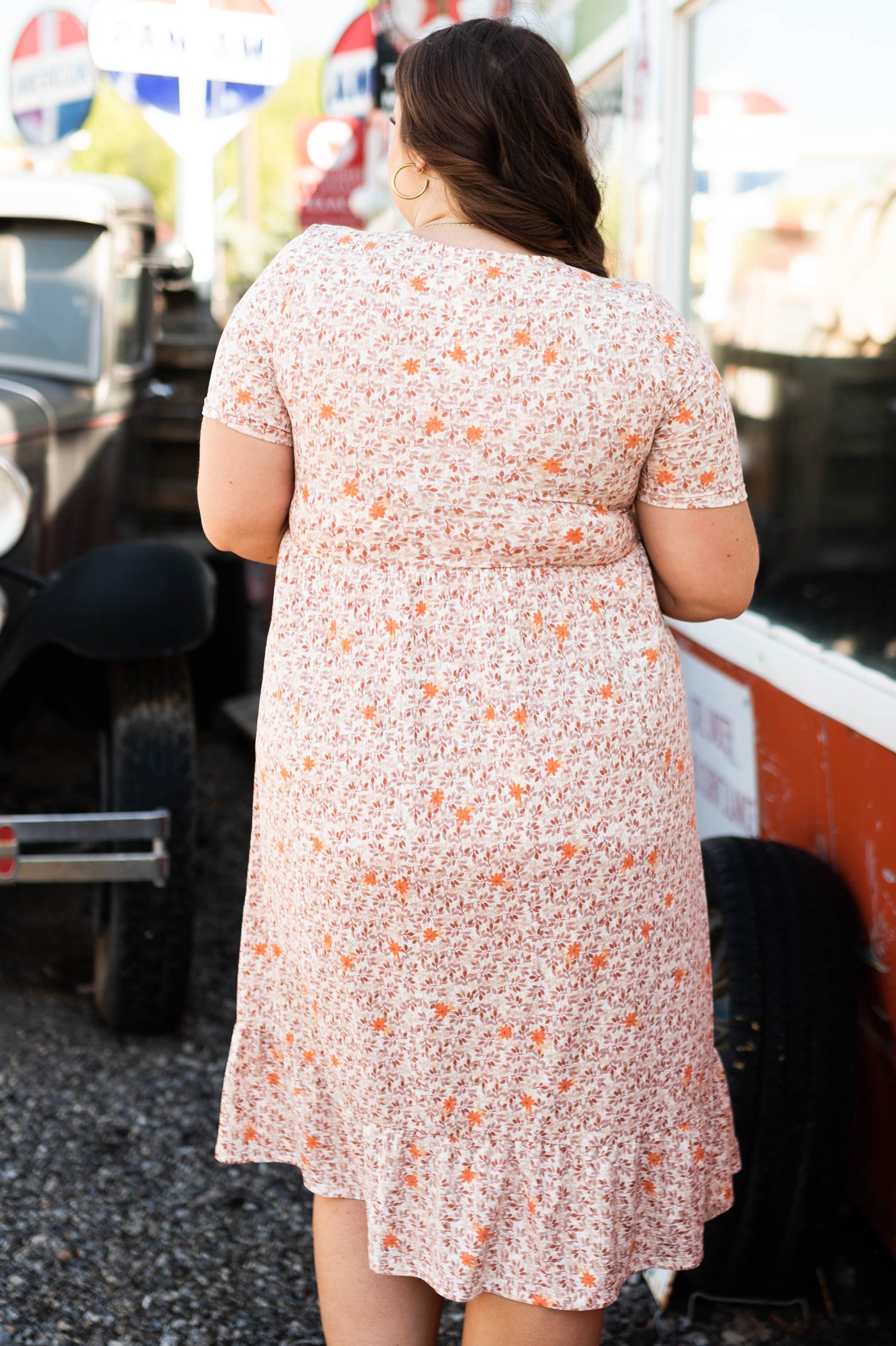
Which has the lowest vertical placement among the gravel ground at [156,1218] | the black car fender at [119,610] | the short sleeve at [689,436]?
the gravel ground at [156,1218]

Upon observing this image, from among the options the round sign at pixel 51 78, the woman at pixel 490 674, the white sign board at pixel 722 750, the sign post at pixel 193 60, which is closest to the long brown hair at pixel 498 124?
the woman at pixel 490 674

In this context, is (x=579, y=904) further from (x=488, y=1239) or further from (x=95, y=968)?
(x=95, y=968)

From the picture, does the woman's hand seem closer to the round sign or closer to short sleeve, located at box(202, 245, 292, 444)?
short sleeve, located at box(202, 245, 292, 444)

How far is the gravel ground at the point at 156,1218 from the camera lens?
225 centimetres

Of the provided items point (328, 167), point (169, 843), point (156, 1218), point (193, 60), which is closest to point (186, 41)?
point (193, 60)

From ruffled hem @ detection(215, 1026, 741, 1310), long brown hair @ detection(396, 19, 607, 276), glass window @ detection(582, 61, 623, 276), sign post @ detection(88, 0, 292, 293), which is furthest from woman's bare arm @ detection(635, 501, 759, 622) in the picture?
sign post @ detection(88, 0, 292, 293)

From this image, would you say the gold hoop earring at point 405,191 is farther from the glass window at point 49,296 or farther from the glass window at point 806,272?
the glass window at point 49,296

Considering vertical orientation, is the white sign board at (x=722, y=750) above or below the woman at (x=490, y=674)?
below

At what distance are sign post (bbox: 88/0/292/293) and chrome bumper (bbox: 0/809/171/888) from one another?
155 inches

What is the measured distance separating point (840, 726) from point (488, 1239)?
4.03ft

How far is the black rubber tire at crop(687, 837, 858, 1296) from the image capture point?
2.06m

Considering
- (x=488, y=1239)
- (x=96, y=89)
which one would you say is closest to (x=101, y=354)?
(x=488, y=1239)

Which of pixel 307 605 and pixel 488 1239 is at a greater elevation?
pixel 307 605

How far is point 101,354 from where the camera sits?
4.03 metres
